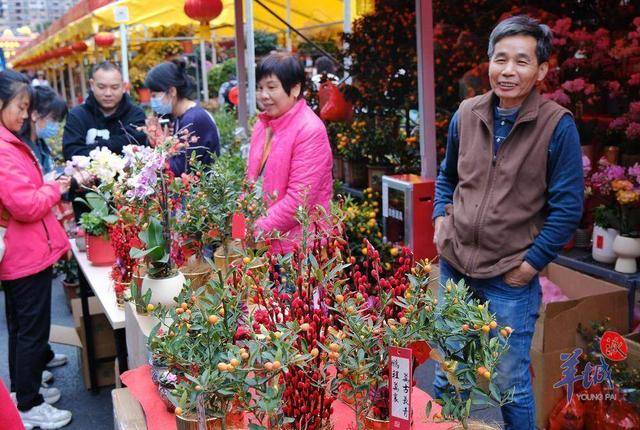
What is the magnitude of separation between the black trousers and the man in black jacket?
39.9 inches

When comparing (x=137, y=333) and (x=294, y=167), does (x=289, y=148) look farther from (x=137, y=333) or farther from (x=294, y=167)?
(x=137, y=333)

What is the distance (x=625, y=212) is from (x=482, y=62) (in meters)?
1.43

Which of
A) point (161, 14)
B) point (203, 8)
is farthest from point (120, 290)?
point (161, 14)

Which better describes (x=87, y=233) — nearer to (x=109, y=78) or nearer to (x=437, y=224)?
(x=109, y=78)

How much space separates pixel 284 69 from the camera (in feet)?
8.62

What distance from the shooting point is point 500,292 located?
194cm

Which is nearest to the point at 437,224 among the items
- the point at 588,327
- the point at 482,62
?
the point at 588,327

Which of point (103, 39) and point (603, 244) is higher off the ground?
point (103, 39)

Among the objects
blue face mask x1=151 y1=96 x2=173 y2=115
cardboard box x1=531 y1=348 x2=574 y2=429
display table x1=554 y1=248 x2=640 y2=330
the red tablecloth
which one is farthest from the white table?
display table x1=554 y1=248 x2=640 y2=330

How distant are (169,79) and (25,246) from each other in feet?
3.85

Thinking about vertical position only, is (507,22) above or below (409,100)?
above

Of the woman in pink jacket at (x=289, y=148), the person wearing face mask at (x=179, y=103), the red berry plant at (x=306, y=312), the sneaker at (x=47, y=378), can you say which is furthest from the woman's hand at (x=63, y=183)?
the red berry plant at (x=306, y=312)

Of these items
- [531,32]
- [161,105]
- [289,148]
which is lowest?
[289,148]

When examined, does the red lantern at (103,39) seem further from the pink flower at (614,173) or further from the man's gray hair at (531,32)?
the man's gray hair at (531,32)
